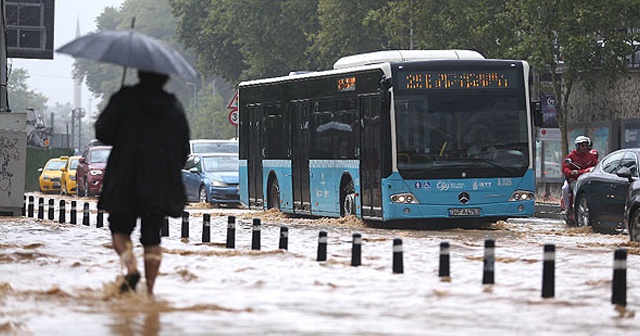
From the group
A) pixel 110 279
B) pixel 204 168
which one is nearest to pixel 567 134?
pixel 204 168

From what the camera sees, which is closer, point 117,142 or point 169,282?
point 117,142

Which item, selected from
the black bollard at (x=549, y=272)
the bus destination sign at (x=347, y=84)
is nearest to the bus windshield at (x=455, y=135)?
the bus destination sign at (x=347, y=84)

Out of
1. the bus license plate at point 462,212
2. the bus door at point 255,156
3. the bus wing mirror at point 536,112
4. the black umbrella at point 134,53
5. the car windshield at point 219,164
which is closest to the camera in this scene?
the black umbrella at point 134,53

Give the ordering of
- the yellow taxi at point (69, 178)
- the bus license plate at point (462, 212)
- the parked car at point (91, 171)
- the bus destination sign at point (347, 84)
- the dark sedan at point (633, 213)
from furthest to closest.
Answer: the yellow taxi at point (69, 178) → the parked car at point (91, 171) → the bus destination sign at point (347, 84) → the bus license plate at point (462, 212) → the dark sedan at point (633, 213)

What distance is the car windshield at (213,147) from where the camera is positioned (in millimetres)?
46312

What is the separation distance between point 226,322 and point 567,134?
38.4 m

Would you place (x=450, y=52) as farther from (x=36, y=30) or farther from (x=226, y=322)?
(x=36, y=30)

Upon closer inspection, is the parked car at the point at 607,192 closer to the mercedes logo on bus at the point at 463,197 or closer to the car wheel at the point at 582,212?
the car wheel at the point at 582,212

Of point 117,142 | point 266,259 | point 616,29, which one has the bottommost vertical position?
point 266,259

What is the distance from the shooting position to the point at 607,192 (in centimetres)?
2458

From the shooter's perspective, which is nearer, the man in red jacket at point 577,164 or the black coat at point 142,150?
the black coat at point 142,150

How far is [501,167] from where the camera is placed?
84.6ft

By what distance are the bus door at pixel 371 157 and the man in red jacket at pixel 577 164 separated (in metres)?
3.52

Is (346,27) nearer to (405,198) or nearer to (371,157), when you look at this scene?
(371,157)
